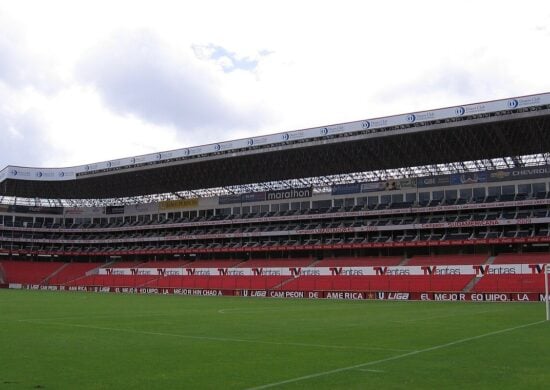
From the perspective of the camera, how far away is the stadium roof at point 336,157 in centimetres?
6191

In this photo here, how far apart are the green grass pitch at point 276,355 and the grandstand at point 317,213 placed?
111 ft

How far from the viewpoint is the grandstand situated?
63750mm

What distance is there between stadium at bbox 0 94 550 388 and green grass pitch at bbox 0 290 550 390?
9794 millimetres

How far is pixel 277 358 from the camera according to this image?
50.5ft

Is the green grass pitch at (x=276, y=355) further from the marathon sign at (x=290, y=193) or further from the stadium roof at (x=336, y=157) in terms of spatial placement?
the marathon sign at (x=290, y=193)

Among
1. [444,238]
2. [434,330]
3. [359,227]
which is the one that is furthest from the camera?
[359,227]

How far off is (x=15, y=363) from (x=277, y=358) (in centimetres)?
637

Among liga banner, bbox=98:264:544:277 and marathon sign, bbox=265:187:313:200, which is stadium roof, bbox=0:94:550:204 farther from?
liga banner, bbox=98:264:544:277

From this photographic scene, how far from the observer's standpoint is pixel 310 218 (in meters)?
86.9

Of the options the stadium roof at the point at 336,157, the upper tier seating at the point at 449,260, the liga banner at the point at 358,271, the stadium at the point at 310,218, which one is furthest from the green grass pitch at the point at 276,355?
the upper tier seating at the point at 449,260

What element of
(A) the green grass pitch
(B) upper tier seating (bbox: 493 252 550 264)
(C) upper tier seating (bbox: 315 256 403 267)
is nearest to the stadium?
(B) upper tier seating (bbox: 493 252 550 264)

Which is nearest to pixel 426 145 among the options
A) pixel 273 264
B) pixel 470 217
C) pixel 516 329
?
pixel 470 217

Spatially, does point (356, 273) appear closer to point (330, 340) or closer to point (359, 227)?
point (359, 227)

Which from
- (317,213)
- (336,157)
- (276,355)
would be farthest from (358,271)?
(276,355)
